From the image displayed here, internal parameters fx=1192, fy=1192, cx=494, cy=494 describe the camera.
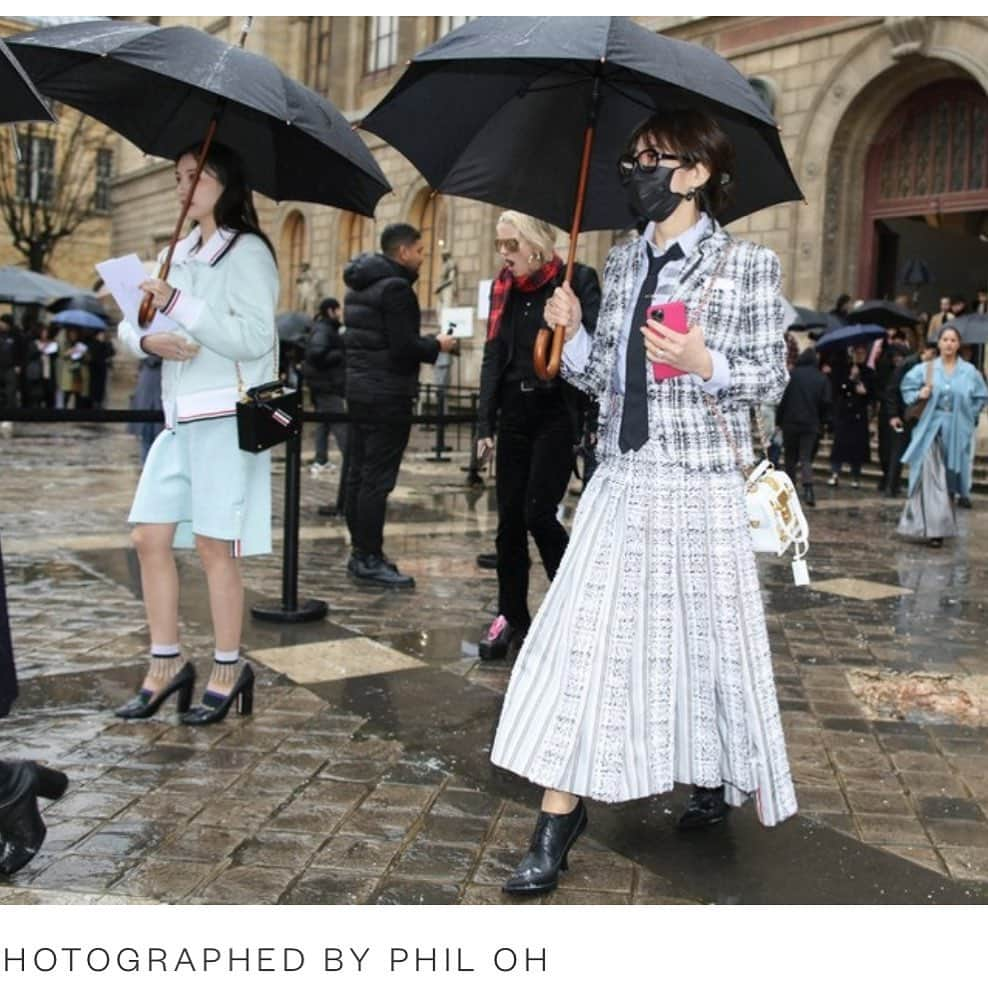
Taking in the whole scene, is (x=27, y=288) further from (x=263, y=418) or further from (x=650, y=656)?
(x=650, y=656)

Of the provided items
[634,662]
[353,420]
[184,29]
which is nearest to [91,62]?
[184,29]

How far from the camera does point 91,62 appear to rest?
441 cm

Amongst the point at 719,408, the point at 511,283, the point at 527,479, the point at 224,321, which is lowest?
the point at 527,479

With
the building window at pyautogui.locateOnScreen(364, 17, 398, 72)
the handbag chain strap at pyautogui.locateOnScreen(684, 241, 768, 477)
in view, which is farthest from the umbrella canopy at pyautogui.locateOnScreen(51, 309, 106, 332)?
the handbag chain strap at pyautogui.locateOnScreen(684, 241, 768, 477)

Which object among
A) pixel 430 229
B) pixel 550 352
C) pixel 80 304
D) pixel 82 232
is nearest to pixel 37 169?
pixel 82 232

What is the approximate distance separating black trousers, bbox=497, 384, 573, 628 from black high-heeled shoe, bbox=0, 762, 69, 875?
103 inches

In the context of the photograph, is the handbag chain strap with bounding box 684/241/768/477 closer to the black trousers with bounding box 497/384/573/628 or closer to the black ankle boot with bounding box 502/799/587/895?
the black ankle boot with bounding box 502/799/587/895

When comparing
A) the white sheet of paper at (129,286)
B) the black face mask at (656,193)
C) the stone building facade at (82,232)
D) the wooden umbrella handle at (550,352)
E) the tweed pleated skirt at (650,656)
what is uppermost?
the stone building facade at (82,232)

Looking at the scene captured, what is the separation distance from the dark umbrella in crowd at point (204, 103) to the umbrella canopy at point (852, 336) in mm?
11187

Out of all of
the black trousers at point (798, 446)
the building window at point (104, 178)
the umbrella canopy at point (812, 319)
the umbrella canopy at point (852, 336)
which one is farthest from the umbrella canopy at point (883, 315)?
the building window at point (104, 178)

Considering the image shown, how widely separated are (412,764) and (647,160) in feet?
6.85

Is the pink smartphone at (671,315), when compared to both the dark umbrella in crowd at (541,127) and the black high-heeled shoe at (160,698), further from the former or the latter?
the black high-heeled shoe at (160,698)

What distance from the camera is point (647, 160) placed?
10.4 feet

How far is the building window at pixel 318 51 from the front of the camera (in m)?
32.7
